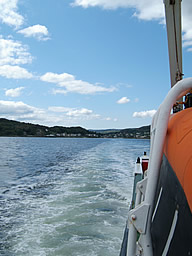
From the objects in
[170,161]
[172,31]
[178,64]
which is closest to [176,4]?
[172,31]

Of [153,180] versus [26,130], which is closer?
[153,180]

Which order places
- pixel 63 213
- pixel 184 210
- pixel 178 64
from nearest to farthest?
pixel 184 210 → pixel 178 64 → pixel 63 213

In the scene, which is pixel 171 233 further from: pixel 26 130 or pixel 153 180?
pixel 26 130

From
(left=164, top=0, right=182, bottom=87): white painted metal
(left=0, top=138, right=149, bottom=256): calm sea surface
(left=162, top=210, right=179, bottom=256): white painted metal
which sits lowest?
(left=0, top=138, right=149, bottom=256): calm sea surface

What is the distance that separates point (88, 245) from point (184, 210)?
4.24 meters

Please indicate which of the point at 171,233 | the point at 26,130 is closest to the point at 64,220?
the point at 171,233

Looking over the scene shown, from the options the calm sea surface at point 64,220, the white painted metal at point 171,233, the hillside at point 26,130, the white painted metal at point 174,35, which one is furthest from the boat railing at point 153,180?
the hillside at point 26,130

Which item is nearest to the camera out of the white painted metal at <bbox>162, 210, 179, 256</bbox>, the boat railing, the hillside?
the white painted metal at <bbox>162, 210, 179, 256</bbox>

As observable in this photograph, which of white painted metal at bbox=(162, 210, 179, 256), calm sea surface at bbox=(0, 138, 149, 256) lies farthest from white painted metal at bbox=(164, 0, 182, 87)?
white painted metal at bbox=(162, 210, 179, 256)

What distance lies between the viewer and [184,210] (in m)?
1.01

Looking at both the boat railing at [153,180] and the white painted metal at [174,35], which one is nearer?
the boat railing at [153,180]

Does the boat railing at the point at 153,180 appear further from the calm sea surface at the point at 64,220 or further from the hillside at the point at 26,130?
the hillside at the point at 26,130

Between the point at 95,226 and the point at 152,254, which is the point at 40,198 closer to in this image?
the point at 95,226

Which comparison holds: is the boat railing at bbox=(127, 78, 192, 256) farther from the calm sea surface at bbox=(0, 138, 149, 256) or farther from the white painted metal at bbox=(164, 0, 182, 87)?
the white painted metal at bbox=(164, 0, 182, 87)
